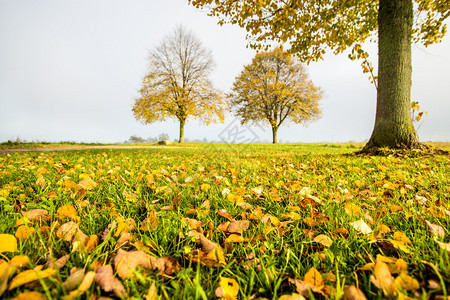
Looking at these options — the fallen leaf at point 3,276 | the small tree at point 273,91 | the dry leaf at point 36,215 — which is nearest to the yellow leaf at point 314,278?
the fallen leaf at point 3,276

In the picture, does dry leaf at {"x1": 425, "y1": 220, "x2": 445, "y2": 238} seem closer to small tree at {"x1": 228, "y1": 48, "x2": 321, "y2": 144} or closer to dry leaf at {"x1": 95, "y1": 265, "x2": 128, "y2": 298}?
dry leaf at {"x1": 95, "y1": 265, "x2": 128, "y2": 298}

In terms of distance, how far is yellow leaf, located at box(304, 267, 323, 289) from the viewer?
70cm

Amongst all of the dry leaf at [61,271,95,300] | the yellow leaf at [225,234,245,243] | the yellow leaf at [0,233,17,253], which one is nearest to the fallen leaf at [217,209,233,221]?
the yellow leaf at [225,234,245,243]

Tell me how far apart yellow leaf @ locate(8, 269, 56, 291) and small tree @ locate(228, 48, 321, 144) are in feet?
67.4

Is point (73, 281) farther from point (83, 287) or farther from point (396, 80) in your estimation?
point (396, 80)

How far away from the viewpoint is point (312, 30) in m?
6.63

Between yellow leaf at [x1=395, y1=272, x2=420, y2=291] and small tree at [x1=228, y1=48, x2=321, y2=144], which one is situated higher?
small tree at [x1=228, y1=48, x2=321, y2=144]

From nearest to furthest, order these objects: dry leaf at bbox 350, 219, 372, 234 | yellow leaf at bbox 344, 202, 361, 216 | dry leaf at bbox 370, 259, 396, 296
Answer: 1. dry leaf at bbox 370, 259, 396, 296
2. dry leaf at bbox 350, 219, 372, 234
3. yellow leaf at bbox 344, 202, 361, 216

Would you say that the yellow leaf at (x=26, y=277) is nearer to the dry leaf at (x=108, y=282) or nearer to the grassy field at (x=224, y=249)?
the grassy field at (x=224, y=249)

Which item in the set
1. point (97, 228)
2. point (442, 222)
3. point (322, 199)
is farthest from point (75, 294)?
point (442, 222)

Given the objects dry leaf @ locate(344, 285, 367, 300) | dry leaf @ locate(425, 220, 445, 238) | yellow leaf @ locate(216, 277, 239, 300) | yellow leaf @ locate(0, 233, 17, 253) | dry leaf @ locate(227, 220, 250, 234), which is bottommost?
yellow leaf @ locate(216, 277, 239, 300)

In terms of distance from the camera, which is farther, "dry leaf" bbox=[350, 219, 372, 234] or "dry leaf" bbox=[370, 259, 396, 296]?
"dry leaf" bbox=[350, 219, 372, 234]

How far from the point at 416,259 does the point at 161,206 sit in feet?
4.56

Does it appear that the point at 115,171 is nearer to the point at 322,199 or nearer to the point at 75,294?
the point at 75,294
